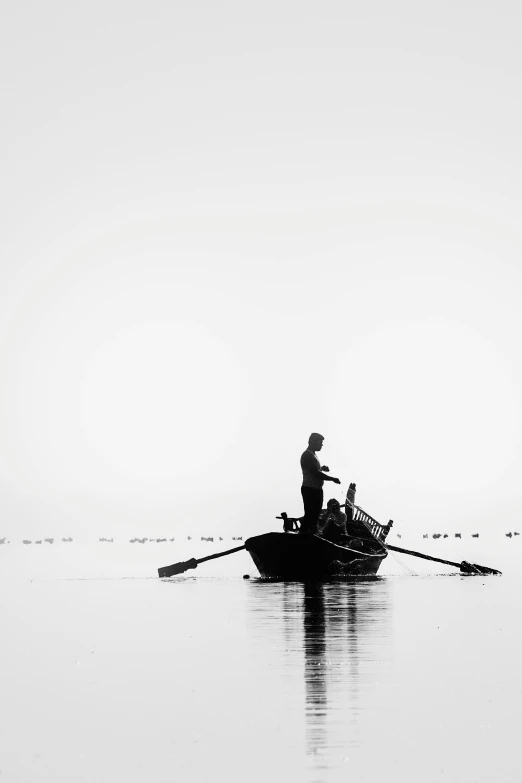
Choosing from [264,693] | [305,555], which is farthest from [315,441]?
[264,693]

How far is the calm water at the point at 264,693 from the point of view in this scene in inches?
388

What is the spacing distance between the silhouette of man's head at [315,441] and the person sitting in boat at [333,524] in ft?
9.88

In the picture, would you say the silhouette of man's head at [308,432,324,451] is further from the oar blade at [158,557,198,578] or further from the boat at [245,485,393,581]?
the oar blade at [158,557,198,578]

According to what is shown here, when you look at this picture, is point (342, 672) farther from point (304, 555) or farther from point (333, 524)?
point (333, 524)

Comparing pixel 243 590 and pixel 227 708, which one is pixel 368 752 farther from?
pixel 243 590

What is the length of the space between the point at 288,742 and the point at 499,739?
201 centimetres

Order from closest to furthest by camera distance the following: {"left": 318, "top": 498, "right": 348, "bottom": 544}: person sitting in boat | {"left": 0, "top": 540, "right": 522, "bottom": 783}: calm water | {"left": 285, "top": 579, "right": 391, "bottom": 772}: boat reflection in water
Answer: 1. {"left": 0, "top": 540, "right": 522, "bottom": 783}: calm water
2. {"left": 285, "top": 579, "right": 391, "bottom": 772}: boat reflection in water
3. {"left": 318, "top": 498, "right": 348, "bottom": 544}: person sitting in boat

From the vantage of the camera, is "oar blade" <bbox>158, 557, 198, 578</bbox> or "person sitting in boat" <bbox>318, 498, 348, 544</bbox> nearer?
"person sitting in boat" <bbox>318, 498, 348, 544</bbox>

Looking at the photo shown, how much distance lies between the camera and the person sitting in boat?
3528 centimetres

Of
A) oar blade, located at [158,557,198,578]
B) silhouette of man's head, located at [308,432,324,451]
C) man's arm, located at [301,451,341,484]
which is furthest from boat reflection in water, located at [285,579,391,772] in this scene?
oar blade, located at [158,557,198,578]

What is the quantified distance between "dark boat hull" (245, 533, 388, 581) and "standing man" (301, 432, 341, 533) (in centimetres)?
53

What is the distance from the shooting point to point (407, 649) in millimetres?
17188

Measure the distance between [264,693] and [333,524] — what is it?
22.6 meters

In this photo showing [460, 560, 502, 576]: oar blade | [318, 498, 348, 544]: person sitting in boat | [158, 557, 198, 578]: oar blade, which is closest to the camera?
[318, 498, 348, 544]: person sitting in boat
